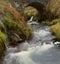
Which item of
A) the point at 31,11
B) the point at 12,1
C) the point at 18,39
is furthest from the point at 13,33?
the point at 31,11

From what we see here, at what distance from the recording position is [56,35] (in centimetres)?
2016

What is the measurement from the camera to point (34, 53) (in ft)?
52.0

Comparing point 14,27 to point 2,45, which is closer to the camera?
point 2,45

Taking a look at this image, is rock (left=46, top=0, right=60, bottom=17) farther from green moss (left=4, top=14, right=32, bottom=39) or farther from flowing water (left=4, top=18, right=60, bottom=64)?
green moss (left=4, top=14, right=32, bottom=39)

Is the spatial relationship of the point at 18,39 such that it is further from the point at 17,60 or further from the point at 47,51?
the point at 17,60

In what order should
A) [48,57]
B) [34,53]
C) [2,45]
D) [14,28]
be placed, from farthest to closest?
1. [14,28]
2. [34,53]
3. [48,57]
4. [2,45]

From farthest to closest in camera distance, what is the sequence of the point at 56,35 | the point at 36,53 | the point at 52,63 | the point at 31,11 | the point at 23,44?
the point at 31,11
the point at 56,35
the point at 23,44
the point at 36,53
the point at 52,63

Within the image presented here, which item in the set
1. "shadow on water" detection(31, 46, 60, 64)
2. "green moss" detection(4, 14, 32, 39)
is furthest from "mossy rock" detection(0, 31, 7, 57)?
"green moss" detection(4, 14, 32, 39)

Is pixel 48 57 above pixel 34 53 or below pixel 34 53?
above

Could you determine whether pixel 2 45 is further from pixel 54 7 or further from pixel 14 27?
pixel 54 7

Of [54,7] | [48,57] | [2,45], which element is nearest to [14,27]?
[2,45]

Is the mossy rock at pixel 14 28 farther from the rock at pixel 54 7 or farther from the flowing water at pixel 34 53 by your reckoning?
the rock at pixel 54 7

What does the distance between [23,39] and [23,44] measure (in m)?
1.13

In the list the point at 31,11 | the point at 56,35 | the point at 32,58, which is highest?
the point at 32,58
